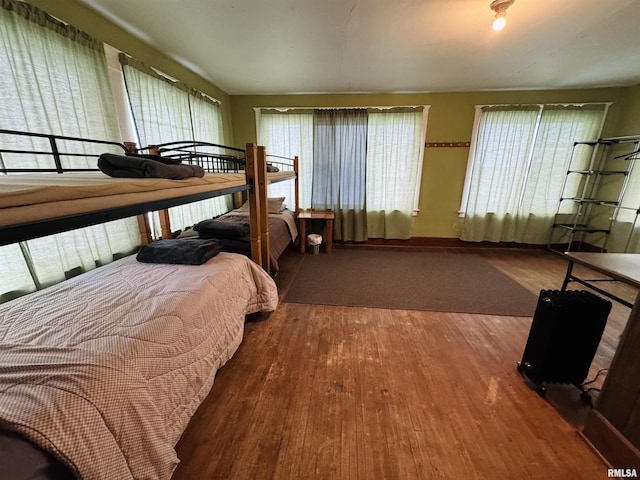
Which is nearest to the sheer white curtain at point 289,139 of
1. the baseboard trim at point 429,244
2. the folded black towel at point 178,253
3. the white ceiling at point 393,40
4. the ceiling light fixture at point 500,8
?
the white ceiling at point 393,40

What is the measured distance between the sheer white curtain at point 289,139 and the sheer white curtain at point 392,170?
0.96 m

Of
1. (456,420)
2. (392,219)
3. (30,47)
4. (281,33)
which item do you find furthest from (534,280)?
(30,47)

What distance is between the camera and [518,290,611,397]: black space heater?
130 centimetres

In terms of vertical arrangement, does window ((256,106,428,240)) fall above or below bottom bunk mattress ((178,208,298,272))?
above

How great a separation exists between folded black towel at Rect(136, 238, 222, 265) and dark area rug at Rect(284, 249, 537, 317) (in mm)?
1002

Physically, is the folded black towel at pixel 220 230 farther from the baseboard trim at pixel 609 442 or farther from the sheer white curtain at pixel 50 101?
the baseboard trim at pixel 609 442

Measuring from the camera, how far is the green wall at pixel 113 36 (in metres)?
1.61

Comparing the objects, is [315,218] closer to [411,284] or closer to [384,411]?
[411,284]

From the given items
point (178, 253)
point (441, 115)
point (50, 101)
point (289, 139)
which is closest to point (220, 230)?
point (178, 253)

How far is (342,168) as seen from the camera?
12.8ft

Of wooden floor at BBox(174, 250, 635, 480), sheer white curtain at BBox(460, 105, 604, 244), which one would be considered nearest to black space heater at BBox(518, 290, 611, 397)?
wooden floor at BBox(174, 250, 635, 480)

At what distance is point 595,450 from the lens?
1.11 meters

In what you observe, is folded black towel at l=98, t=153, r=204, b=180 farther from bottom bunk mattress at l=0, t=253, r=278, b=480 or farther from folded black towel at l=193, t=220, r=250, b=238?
folded black towel at l=193, t=220, r=250, b=238

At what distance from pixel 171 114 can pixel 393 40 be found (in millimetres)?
2260
